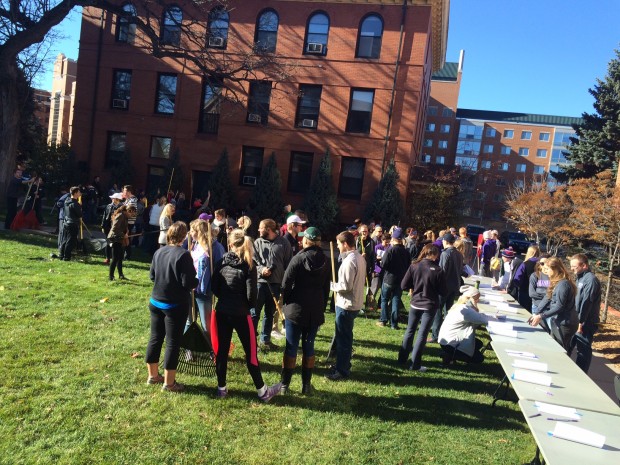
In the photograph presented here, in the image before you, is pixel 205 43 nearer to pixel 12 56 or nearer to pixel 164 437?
pixel 12 56

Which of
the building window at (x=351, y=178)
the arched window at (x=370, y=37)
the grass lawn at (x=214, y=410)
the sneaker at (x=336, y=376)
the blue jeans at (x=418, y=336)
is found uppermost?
the arched window at (x=370, y=37)

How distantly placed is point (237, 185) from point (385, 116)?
7819 mm

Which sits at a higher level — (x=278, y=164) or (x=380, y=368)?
(x=278, y=164)

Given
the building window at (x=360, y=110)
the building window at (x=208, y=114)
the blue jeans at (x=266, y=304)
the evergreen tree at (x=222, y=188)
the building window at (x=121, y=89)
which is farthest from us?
the building window at (x=121, y=89)

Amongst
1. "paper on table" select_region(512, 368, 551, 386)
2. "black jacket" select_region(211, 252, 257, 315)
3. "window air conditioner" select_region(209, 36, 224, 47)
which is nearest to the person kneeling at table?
"paper on table" select_region(512, 368, 551, 386)

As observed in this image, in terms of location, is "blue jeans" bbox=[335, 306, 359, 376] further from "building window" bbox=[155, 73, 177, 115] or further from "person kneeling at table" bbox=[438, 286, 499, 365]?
"building window" bbox=[155, 73, 177, 115]

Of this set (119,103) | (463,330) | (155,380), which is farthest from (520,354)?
(119,103)

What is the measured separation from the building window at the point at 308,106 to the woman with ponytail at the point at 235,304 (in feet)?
56.8

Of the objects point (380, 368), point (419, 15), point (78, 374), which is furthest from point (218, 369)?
point (419, 15)

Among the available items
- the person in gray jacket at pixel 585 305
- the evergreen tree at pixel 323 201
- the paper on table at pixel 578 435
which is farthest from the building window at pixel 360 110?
the paper on table at pixel 578 435

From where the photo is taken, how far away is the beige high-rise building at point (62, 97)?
1794 inches

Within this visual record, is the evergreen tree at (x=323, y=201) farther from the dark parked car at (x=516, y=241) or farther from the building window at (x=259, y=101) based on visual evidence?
the dark parked car at (x=516, y=241)

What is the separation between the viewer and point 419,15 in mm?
20109

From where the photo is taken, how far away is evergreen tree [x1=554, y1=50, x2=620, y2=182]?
2147 cm
